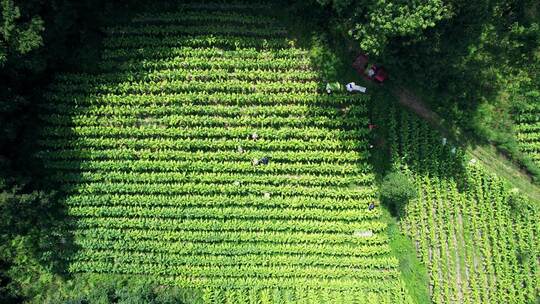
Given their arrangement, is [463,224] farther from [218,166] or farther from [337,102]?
[218,166]

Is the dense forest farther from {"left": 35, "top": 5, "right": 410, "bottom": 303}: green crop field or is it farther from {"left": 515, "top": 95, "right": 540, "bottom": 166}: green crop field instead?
{"left": 35, "top": 5, "right": 410, "bottom": 303}: green crop field

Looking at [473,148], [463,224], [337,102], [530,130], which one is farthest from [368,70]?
[463,224]

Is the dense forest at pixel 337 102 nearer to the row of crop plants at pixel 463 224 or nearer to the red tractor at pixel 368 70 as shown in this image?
the row of crop plants at pixel 463 224

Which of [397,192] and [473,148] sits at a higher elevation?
[473,148]

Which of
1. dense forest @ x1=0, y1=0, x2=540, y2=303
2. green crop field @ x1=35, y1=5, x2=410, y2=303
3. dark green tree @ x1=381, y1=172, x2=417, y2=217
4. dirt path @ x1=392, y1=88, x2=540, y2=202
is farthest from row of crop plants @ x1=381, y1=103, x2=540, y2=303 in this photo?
green crop field @ x1=35, y1=5, x2=410, y2=303

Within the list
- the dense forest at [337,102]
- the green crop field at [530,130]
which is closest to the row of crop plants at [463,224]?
the dense forest at [337,102]

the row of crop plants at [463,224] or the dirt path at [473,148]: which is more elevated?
the dirt path at [473,148]
